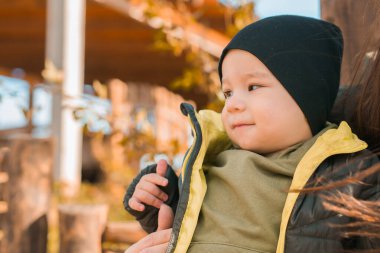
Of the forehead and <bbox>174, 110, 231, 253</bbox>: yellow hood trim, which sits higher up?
the forehead

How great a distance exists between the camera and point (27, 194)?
3629mm

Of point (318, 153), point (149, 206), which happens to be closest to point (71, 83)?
point (149, 206)

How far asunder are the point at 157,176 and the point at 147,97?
707 centimetres

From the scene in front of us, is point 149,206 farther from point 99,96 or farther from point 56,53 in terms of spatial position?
point 56,53

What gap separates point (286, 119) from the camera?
1.71 metres

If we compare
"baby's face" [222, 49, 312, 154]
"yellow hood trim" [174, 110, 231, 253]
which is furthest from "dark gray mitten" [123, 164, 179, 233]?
"baby's face" [222, 49, 312, 154]

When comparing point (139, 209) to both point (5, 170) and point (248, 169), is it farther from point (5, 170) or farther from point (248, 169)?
point (5, 170)

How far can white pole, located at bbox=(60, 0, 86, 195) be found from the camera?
6980mm

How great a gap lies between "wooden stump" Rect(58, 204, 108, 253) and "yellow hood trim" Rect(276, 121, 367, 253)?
6.52 feet

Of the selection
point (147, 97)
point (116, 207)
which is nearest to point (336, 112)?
point (116, 207)

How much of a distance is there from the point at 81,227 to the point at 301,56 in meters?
2.01

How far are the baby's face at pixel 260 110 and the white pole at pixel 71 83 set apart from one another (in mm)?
5298

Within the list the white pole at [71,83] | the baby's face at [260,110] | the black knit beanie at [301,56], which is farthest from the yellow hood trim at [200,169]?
the white pole at [71,83]

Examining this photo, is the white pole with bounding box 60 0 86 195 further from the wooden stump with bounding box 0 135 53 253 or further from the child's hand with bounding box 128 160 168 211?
the child's hand with bounding box 128 160 168 211
